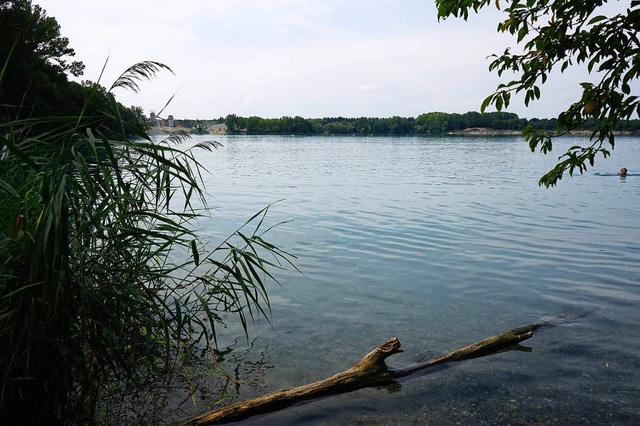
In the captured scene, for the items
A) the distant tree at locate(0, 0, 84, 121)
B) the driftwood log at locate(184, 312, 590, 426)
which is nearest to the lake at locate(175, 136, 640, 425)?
the driftwood log at locate(184, 312, 590, 426)

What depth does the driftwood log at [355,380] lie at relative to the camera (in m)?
5.66

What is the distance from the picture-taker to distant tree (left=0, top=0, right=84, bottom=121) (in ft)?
123

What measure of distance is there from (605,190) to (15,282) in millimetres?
36412

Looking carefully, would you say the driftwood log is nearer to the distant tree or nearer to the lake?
the lake

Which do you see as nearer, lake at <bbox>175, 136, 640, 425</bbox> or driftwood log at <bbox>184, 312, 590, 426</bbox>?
driftwood log at <bbox>184, 312, 590, 426</bbox>

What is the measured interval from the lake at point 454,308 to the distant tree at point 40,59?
2320 cm

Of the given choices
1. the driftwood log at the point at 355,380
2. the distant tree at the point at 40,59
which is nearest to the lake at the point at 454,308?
the driftwood log at the point at 355,380

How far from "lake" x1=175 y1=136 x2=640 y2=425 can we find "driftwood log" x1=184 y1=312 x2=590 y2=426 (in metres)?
0.13

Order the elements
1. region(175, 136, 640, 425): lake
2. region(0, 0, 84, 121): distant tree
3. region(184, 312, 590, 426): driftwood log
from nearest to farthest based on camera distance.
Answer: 1. region(184, 312, 590, 426): driftwood log
2. region(175, 136, 640, 425): lake
3. region(0, 0, 84, 121): distant tree

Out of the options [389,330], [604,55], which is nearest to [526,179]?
[389,330]

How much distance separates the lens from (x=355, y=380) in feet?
21.4

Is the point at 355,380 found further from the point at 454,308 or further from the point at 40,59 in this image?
the point at 40,59

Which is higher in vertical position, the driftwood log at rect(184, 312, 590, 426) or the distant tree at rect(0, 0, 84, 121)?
the distant tree at rect(0, 0, 84, 121)

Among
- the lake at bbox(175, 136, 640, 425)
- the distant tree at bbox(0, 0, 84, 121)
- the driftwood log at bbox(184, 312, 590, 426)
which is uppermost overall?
the distant tree at bbox(0, 0, 84, 121)
